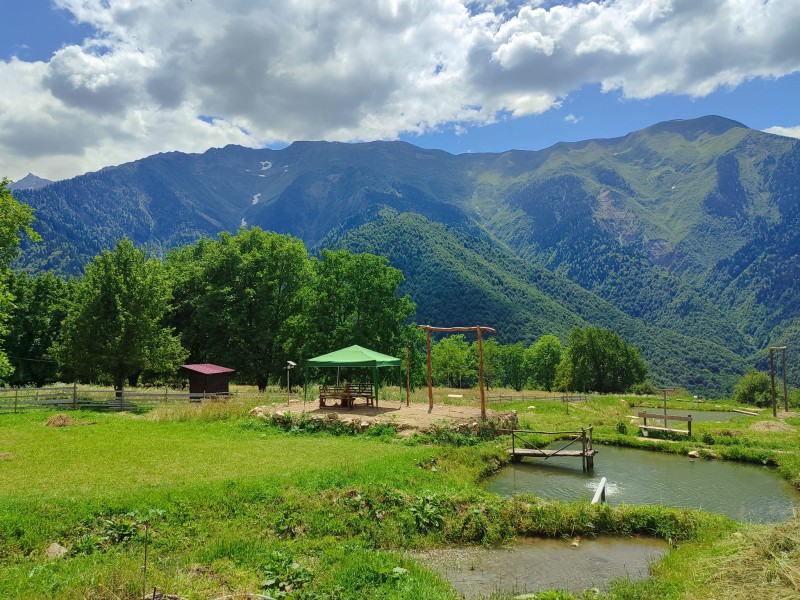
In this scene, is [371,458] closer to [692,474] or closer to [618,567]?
[618,567]

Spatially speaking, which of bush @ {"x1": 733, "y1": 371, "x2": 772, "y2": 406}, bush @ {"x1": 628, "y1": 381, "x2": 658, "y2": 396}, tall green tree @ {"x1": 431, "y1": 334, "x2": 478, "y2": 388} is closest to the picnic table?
bush @ {"x1": 733, "y1": 371, "x2": 772, "y2": 406}

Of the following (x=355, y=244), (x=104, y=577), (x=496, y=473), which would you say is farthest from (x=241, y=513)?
(x=355, y=244)

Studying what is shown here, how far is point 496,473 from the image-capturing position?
1748cm

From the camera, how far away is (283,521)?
9.99m

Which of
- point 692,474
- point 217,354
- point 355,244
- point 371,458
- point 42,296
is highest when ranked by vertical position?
point 355,244

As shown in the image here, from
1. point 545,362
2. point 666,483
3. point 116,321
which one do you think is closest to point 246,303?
point 116,321

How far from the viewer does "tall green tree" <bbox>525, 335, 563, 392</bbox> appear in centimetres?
9544

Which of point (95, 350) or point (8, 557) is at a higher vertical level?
point (95, 350)

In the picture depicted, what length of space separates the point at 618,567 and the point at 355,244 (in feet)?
616

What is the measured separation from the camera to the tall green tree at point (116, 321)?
93.6ft

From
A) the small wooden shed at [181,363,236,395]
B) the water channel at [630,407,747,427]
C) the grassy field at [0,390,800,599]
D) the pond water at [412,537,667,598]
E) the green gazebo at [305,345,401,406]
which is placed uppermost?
the green gazebo at [305,345,401,406]

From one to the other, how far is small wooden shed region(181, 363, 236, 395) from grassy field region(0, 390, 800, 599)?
11098 mm

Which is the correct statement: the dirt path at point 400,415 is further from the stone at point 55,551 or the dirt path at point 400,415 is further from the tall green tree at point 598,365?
the tall green tree at point 598,365

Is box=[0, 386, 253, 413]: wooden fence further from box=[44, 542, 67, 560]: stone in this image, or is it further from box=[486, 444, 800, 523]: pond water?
box=[44, 542, 67, 560]: stone
